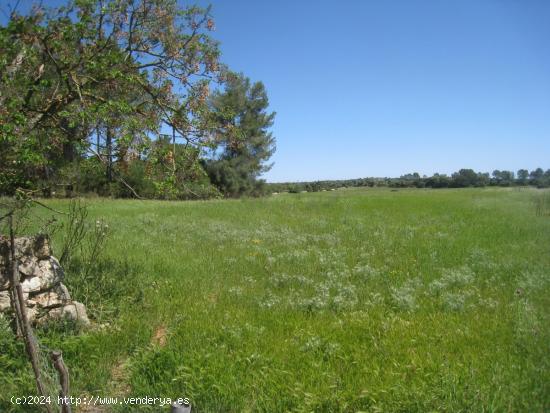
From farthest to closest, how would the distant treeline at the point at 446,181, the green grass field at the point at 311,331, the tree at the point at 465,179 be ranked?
the tree at the point at 465,179 < the distant treeline at the point at 446,181 < the green grass field at the point at 311,331

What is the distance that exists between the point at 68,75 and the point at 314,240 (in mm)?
10050

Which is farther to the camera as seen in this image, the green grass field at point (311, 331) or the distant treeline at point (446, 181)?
the distant treeline at point (446, 181)

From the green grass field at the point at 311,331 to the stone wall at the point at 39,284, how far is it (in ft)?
1.47

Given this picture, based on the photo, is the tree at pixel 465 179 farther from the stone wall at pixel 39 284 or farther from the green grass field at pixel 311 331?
the stone wall at pixel 39 284

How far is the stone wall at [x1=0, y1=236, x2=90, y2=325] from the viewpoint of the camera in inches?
238

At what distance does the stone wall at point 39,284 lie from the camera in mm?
6047

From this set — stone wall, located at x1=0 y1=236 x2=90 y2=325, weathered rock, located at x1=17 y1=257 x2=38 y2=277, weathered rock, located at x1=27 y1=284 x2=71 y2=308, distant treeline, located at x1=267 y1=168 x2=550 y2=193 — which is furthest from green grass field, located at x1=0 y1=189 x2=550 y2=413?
distant treeline, located at x1=267 y1=168 x2=550 y2=193

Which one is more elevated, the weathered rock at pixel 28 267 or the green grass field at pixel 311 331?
the weathered rock at pixel 28 267

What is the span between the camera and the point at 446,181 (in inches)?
2859

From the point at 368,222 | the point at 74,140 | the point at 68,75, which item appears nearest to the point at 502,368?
the point at 74,140

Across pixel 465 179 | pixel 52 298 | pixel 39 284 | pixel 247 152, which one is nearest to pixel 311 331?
pixel 52 298

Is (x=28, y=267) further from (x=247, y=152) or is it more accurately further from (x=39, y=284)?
(x=247, y=152)

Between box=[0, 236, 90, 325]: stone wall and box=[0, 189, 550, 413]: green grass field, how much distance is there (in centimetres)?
45

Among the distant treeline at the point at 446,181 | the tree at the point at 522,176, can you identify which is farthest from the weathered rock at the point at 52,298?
the tree at the point at 522,176
